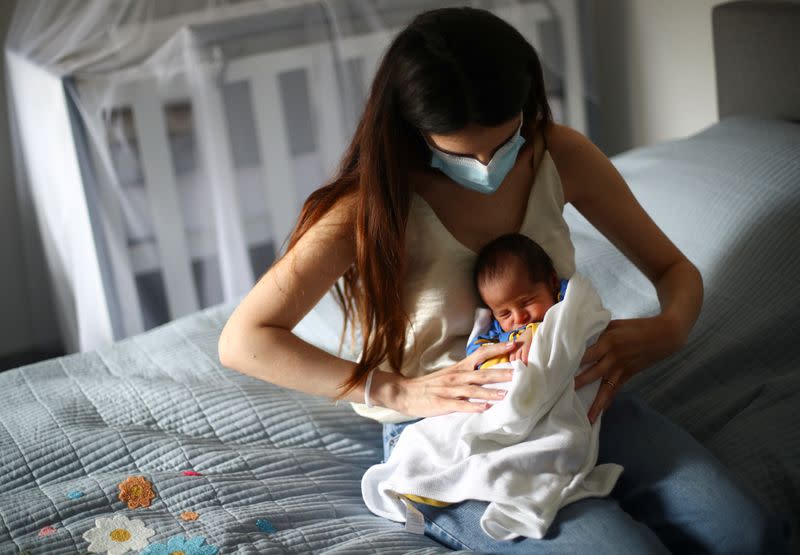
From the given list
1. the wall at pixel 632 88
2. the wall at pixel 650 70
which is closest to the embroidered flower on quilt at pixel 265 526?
the wall at pixel 632 88

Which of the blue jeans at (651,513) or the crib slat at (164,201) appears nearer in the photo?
the blue jeans at (651,513)

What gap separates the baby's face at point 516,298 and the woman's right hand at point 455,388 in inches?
2.4

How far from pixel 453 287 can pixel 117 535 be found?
593mm

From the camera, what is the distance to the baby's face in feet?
4.35

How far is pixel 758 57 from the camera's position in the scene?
2307 millimetres

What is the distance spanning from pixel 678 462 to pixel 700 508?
80 mm

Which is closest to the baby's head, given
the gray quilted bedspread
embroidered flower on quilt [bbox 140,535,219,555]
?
the gray quilted bedspread

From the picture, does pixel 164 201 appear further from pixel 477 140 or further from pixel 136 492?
pixel 477 140

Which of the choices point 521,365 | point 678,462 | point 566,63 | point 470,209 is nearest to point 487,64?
point 470,209

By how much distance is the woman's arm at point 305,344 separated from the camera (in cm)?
133

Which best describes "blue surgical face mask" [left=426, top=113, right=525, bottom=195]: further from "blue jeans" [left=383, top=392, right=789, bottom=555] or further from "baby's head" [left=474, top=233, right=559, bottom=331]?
"blue jeans" [left=383, top=392, right=789, bottom=555]

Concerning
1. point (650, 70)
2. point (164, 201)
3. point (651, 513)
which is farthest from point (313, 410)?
point (650, 70)

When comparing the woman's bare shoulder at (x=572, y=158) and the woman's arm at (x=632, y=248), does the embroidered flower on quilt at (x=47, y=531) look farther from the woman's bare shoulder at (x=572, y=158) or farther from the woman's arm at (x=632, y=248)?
the woman's bare shoulder at (x=572, y=158)

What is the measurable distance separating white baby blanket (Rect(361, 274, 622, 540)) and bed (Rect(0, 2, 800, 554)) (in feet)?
0.36
